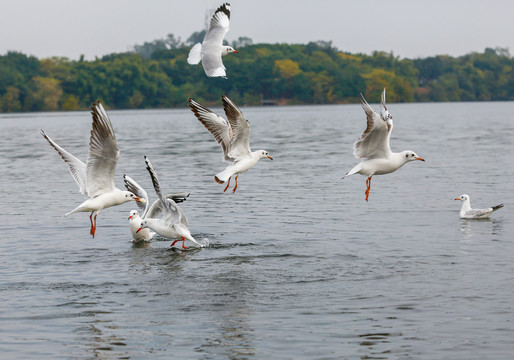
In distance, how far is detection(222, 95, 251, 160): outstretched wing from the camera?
60.6 feet

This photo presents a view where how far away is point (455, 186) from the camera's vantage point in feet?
104

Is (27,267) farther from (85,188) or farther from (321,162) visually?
(321,162)

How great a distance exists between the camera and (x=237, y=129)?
19.1 m

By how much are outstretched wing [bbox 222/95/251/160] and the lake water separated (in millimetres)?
2254

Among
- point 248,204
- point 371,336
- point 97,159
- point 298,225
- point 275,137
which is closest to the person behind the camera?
point 371,336

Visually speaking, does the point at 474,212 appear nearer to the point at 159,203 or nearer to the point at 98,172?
the point at 159,203

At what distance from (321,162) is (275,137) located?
2300 centimetres

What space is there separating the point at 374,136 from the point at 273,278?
383 cm

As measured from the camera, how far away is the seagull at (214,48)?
19609mm

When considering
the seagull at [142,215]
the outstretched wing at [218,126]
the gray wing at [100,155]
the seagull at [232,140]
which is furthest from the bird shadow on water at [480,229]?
the gray wing at [100,155]

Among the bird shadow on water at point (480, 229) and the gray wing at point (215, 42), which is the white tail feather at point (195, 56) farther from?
the bird shadow on water at point (480, 229)

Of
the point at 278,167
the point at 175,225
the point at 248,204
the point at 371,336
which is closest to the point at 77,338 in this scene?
the point at 371,336

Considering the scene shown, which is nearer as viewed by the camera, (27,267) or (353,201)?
(27,267)

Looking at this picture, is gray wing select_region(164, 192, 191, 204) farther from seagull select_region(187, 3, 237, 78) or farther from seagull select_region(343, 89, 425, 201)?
seagull select_region(343, 89, 425, 201)
